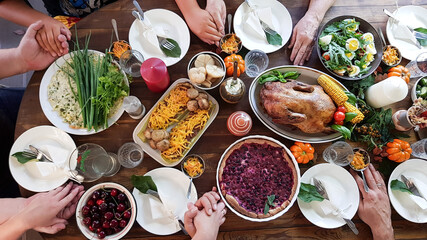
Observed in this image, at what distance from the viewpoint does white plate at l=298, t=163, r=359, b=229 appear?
167cm

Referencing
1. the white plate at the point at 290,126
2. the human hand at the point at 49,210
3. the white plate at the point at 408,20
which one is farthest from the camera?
the white plate at the point at 408,20

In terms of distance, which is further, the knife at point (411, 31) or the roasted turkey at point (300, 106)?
the knife at point (411, 31)

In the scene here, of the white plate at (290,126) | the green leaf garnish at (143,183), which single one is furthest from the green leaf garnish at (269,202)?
the green leaf garnish at (143,183)

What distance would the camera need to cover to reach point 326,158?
5.89 ft

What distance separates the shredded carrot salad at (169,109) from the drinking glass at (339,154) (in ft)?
3.25

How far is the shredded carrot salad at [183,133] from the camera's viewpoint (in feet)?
5.64

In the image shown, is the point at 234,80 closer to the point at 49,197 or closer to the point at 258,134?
the point at 258,134

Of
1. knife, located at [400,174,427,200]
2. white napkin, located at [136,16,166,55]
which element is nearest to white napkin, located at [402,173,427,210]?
knife, located at [400,174,427,200]

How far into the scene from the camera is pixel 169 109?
1765 millimetres

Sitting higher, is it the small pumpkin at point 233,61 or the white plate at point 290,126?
the small pumpkin at point 233,61

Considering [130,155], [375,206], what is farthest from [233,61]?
[375,206]

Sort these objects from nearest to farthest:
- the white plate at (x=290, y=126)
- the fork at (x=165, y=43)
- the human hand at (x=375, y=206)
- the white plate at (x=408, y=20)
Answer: the human hand at (x=375, y=206) < the white plate at (x=290, y=126) < the fork at (x=165, y=43) < the white plate at (x=408, y=20)

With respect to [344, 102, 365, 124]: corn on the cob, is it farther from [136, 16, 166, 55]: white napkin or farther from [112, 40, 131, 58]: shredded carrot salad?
[112, 40, 131, 58]: shredded carrot salad

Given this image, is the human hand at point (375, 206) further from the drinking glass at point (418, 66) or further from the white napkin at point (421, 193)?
the drinking glass at point (418, 66)
